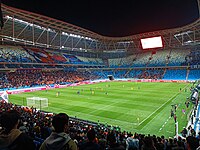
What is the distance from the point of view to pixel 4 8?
36562mm

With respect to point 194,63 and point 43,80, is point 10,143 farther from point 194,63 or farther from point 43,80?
point 194,63

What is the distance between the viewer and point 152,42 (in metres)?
63.8

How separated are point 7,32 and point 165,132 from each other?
167ft

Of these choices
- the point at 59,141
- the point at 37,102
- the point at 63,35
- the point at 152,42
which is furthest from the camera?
the point at 63,35

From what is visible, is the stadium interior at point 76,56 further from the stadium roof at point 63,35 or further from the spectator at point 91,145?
the spectator at point 91,145

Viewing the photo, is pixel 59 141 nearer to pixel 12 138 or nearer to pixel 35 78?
pixel 12 138

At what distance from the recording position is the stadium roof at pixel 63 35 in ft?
144

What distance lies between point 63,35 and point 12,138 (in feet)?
217

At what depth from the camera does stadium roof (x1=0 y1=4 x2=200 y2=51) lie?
43994 millimetres

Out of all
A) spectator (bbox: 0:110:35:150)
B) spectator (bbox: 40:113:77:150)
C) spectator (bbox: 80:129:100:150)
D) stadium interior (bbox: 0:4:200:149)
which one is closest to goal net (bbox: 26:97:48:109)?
stadium interior (bbox: 0:4:200:149)

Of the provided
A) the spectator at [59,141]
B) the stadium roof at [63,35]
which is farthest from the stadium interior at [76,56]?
the spectator at [59,141]

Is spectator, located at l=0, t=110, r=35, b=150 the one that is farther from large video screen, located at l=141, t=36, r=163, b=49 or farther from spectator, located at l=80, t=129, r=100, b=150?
large video screen, located at l=141, t=36, r=163, b=49

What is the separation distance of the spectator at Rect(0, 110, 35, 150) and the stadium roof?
40.5 meters

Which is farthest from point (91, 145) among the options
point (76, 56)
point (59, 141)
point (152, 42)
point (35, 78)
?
point (76, 56)
